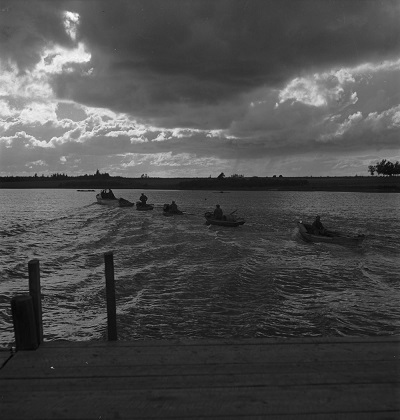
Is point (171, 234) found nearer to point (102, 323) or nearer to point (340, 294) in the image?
point (340, 294)

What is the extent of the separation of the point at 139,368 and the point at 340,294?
38.5ft

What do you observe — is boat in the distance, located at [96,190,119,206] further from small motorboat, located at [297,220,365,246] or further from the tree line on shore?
the tree line on shore

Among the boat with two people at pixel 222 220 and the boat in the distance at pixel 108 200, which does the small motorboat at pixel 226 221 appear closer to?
the boat with two people at pixel 222 220

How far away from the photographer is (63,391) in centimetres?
439

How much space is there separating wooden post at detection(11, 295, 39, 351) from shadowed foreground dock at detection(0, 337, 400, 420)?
117 mm

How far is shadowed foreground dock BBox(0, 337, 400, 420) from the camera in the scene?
403 cm

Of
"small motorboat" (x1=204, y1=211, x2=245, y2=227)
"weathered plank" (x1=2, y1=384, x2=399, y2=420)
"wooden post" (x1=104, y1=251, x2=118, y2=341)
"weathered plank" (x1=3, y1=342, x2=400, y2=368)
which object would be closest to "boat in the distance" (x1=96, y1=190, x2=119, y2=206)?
"small motorboat" (x1=204, y1=211, x2=245, y2=227)

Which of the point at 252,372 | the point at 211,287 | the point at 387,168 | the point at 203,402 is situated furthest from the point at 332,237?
the point at 387,168

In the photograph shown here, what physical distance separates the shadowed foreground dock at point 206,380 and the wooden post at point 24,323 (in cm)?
12

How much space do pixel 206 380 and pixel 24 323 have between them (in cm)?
253

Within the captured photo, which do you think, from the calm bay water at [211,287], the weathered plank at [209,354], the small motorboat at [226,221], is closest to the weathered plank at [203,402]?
the weathered plank at [209,354]

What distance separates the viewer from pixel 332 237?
27703 mm

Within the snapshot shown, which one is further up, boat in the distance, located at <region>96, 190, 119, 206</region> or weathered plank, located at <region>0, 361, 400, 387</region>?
weathered plank, located at <region>0, 361, 400, 387</region>

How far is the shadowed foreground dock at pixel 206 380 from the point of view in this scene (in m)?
4.03
